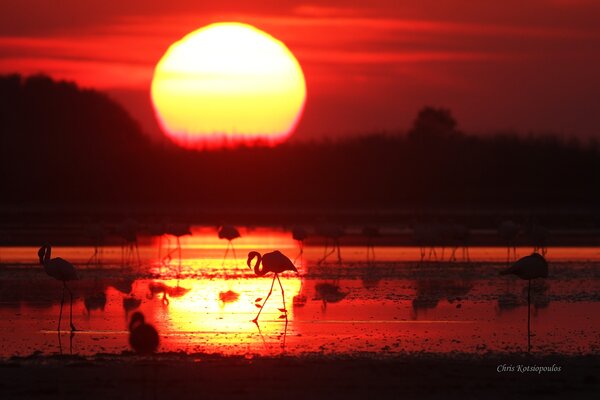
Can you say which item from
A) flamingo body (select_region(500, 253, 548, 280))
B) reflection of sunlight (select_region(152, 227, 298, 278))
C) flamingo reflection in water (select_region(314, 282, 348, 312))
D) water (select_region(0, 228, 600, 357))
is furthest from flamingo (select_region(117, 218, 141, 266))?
flamingo body (select_region(500, 253, 548, 280))

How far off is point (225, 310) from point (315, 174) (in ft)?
120

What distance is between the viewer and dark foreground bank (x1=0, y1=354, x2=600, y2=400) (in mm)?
8633

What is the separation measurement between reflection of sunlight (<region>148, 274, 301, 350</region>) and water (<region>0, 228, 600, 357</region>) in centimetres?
2

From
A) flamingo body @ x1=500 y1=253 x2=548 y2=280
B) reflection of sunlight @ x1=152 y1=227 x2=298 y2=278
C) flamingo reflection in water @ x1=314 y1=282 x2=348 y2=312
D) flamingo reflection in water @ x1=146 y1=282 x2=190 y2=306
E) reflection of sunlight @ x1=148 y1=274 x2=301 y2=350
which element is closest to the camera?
reflection of sunlight @ x1=148 y1=274 x2=301 y2=350

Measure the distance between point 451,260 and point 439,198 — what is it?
26.2 m

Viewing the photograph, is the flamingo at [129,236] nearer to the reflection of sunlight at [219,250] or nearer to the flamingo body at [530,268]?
the reflection of sunlight at [219,250]

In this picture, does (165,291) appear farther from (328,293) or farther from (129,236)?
(129,236)

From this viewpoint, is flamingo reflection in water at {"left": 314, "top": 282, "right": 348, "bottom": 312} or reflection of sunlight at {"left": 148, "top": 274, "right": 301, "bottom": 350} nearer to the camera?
reflection of sunlight at {"left": 148, "top": 274, "right": 301, "bottom": 350}

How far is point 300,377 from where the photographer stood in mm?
9203

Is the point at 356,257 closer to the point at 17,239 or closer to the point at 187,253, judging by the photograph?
the point at 187,253

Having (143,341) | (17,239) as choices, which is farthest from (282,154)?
(143,341)

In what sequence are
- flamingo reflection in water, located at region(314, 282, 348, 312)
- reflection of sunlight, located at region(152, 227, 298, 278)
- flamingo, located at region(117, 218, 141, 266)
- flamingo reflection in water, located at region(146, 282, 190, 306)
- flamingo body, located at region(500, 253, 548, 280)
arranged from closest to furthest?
1. flamingo body, located at region(500, 253, 548, 280)
2. flamingo reflection in water, located at region(314, 282, 348, 312)
3. flamingo reflection in water, located at region(146, 282, 190, 306)
4. reflection of sunlight, located at region(152, 227, 298, 278)
5. flamingo, located at region(117, 218, 141, 266)

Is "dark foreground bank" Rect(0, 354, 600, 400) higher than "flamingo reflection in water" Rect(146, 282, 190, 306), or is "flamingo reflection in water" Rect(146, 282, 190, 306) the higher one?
"flamingo reflection in water" Rect(146, 282, 190, 306)

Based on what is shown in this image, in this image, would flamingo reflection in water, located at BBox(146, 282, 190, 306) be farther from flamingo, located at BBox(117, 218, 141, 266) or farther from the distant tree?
the distant tree
